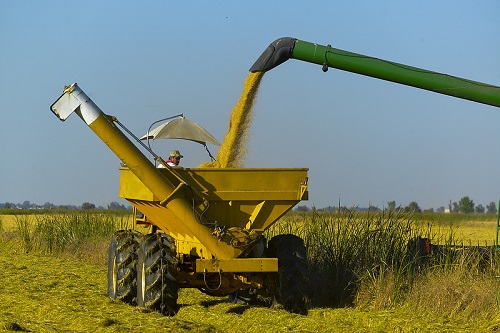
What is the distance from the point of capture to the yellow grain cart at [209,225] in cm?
1172

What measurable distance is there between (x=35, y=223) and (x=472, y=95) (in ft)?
49.2

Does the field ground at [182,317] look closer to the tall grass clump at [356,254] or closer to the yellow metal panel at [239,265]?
the yellow metal panel at [239,265]

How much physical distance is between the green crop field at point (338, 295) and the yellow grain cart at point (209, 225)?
1.29 feet

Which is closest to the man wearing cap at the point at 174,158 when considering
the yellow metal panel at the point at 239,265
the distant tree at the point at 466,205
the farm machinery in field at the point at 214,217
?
the farm machinery in field at the point at 214,217

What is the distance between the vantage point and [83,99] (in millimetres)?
11859

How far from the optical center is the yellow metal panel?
11656 millimetres

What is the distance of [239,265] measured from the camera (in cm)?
1170

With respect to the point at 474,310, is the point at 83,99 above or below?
above

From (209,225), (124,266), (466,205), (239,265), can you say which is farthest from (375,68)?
(466,205)

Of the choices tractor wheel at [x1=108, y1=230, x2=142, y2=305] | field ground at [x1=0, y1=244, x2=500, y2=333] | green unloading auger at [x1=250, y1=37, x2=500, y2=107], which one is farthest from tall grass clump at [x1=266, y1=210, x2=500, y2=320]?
tractor wheel at [x1=108, y1=230, x2=142, y2=305]

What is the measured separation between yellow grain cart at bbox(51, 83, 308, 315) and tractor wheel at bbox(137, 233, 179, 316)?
1 centimetres

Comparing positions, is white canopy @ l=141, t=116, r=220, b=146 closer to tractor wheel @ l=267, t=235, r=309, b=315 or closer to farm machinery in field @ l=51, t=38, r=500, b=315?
farm machinery in field @ l=51, t=38, r=500, b=315

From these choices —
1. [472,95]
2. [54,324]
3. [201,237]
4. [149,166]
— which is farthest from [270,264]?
[472,95]

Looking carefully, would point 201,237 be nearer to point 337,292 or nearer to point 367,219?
point 337,292
